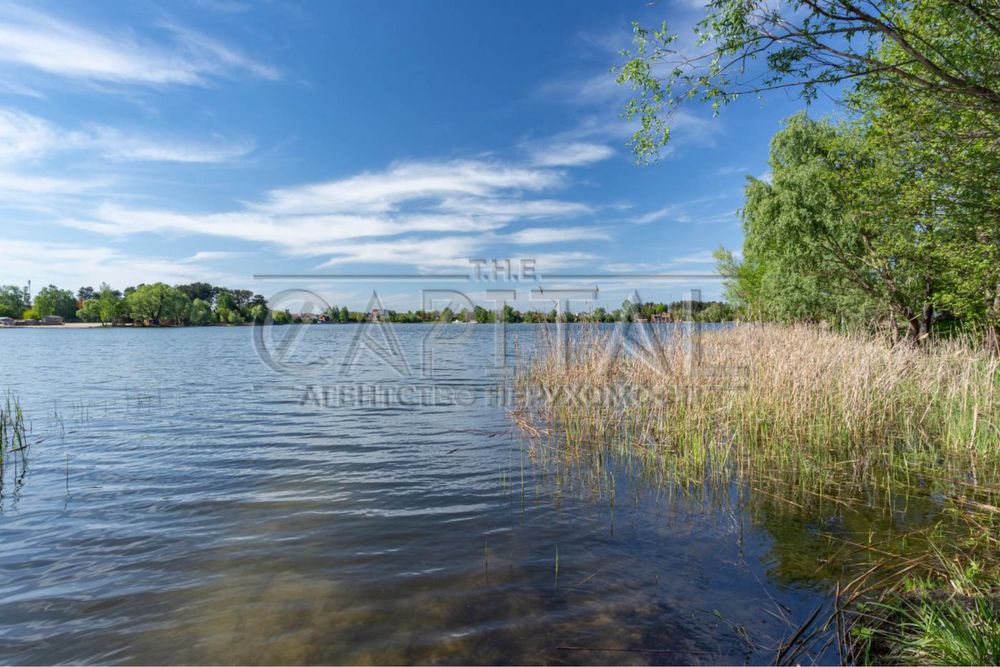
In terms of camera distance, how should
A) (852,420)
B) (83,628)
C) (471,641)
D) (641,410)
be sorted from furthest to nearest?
(641,410)
(852,420)
(83,628)
(471,641)

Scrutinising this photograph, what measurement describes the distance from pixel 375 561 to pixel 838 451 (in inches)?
292

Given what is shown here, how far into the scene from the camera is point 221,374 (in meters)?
22.9

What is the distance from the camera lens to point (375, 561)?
201 inches

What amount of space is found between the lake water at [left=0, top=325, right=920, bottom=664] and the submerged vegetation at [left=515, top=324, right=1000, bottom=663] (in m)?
0.38

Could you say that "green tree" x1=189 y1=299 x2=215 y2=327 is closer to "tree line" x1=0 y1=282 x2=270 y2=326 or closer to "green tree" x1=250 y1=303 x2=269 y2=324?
"tree line" x1=0 y1=282 x2=270 y2=326

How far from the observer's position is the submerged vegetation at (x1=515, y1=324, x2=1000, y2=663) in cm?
344

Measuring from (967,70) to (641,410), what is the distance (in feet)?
22.9

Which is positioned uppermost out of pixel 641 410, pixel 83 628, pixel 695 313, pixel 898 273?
pixel 898 273

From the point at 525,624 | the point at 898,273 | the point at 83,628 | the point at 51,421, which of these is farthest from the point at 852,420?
the point at 51,421

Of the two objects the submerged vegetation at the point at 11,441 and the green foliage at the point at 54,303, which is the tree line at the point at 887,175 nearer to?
the submerged vegetation at the point at 11,441

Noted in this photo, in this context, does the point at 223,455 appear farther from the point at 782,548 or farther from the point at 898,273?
the point at 898,273

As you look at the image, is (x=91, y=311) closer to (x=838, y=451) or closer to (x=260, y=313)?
(x=260, y=313)

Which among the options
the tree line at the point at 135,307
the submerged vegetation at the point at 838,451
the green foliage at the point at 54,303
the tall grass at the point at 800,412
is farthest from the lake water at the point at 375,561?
the green foliage at the point at 54,303

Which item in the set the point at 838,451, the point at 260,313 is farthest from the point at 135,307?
the point at 838,451
